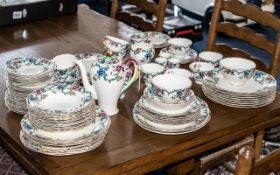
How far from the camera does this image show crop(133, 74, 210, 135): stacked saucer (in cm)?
142

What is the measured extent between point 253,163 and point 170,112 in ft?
1.61

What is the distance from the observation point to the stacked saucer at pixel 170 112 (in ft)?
4.67

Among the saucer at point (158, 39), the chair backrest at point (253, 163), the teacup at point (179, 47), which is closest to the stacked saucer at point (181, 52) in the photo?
the teacup at point (179, 47)

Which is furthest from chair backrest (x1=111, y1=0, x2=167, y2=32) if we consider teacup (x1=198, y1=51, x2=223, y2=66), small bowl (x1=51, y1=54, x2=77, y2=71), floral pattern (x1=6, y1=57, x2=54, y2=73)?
floral pattern (x1=6, y1=57, x2=54, y2=73)

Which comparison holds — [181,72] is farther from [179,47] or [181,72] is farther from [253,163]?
[253,163]

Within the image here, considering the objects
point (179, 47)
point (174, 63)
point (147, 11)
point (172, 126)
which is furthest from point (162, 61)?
point (147, 11)

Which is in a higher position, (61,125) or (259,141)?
(61,125)

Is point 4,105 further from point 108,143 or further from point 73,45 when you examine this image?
point 73,45

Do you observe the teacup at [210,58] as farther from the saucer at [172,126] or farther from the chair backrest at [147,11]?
the chair backrest at [147,11]

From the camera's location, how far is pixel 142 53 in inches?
70.9

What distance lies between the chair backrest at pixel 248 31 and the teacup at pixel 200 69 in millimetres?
286

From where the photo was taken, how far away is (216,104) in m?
1.61

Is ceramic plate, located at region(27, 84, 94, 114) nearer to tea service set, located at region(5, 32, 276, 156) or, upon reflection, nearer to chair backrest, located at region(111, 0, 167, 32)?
tea service set, located at region(5, 32, 276, 156)

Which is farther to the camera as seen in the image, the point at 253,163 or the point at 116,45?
the point at 116,45
